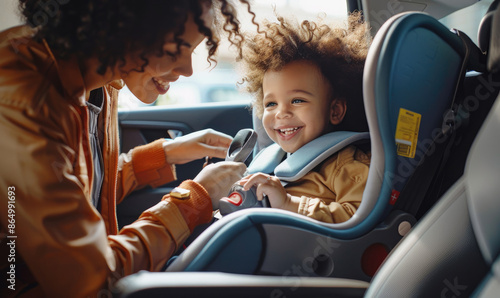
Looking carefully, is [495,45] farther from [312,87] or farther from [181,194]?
[181,194]

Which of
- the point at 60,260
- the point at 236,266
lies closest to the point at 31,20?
the point at 60,260

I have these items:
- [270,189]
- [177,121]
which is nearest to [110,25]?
[270,189]

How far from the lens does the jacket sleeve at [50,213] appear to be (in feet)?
2.30

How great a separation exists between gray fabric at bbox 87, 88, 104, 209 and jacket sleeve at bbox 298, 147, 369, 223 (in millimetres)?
627

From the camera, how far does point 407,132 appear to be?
1.01m

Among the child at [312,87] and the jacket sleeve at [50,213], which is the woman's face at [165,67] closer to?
the jacket sleeve at [50,213]

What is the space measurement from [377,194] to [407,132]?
0.18 m

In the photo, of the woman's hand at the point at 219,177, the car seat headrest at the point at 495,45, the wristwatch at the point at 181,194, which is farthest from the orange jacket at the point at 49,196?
the car seat headrest at the point at 495,45

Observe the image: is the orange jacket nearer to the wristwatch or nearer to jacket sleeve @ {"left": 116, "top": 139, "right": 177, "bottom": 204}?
the wristwatch

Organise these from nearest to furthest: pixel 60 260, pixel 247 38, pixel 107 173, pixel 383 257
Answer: pixel 60 260, pixel 383 257, pixel 107 173, pixel 247 38

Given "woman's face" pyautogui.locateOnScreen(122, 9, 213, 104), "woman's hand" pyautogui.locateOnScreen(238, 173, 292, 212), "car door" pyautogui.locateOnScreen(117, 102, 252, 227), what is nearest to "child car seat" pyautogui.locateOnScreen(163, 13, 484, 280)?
"woman's hand" pyautogui.locateOnScreen(238, 173, 292, 212)

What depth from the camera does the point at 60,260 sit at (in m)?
0.71

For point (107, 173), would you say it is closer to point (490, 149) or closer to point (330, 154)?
point (330, 154)

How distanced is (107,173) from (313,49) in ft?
2.73
